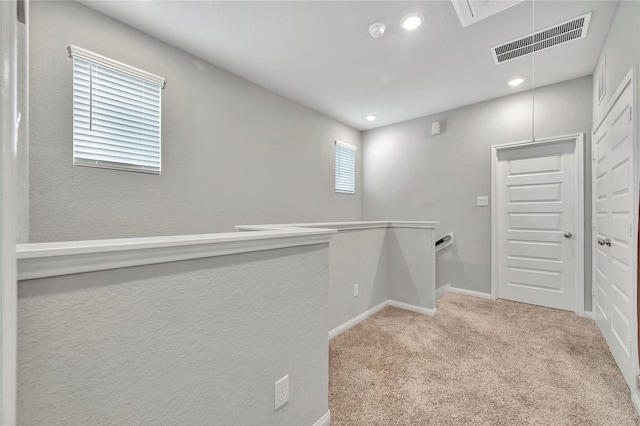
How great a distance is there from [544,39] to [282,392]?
3354 millimetres

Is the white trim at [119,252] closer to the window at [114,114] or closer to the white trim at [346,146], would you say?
the window at [114,114]

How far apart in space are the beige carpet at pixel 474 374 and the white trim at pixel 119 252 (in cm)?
118

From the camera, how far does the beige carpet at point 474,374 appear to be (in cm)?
148

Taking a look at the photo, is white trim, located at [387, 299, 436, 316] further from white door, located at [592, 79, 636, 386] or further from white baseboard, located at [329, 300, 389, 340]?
white door, located at [592, 79, 636, 386]

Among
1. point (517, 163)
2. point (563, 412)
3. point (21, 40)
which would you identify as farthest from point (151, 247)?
point (517, 163)

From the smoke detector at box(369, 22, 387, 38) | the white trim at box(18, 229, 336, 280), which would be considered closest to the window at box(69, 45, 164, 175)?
the white trim at box(18, 229, 336, 280)

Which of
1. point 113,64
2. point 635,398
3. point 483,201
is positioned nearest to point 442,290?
point 483,201

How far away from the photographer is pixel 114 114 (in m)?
2.06

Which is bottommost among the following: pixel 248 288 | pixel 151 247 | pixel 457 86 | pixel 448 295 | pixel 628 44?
pixel 448 295

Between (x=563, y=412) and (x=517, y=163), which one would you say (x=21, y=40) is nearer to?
(x=563, y=412)

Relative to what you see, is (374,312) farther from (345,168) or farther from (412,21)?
(412,21)

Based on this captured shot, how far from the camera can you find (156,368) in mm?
779

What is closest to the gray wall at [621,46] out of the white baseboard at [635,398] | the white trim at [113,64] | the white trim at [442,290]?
the white baseboard at [635,398]

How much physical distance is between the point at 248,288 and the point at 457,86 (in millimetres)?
3388
